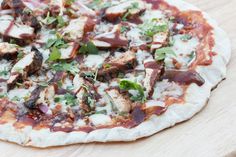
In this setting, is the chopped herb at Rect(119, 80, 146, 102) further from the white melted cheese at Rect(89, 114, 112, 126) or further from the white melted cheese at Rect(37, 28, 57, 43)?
the white melted cheese at Rect(37, 28, 57, 43)

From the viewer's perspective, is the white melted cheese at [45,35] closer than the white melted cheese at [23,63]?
No

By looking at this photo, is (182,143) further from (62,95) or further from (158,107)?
(62,95)

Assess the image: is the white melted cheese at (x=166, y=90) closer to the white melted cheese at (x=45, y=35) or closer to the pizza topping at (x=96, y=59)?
the pizza topping at (x=96, y=59)

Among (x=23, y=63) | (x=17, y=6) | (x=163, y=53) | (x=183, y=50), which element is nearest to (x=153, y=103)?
(x=163, y=53)

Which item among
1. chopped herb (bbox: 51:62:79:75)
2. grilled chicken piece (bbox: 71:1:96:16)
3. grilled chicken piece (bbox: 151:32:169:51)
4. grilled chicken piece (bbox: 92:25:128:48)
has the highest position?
grilled chicken piece (bbox: 151:32:169:51)

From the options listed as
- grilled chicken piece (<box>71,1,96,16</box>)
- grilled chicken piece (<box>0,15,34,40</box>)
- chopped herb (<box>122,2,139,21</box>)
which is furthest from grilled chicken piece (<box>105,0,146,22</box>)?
grilled chicken piece (<box>0,15,34,40</box>)

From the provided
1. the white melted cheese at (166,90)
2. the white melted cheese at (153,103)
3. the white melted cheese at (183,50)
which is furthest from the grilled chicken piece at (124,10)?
the white melted cheese at (153,103)
